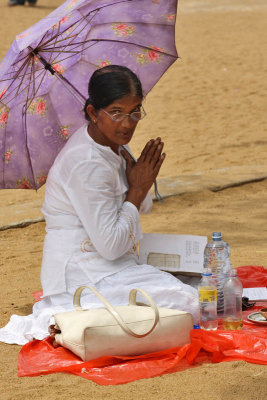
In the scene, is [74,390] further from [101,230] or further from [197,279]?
[197,279]

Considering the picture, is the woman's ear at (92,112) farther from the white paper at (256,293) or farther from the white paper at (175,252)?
the white paper at (256,293)

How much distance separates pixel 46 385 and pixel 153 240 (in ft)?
4.48

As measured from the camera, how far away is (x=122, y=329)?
3.98 meters

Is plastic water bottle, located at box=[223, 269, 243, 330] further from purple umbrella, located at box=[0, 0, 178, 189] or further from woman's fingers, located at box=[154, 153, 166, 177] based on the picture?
purple umbrella, located at box=[0, 0, 178, 189]

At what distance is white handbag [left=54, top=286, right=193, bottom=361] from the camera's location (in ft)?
13.0

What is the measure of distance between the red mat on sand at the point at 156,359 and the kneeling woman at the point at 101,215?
1.05 ft

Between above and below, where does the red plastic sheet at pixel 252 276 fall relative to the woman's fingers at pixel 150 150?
below

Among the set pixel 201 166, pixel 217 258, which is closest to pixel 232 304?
pixel 217 258

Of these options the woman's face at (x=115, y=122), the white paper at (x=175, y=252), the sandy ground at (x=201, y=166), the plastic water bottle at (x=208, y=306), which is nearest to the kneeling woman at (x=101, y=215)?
the woman's face at (x=115, y=122)

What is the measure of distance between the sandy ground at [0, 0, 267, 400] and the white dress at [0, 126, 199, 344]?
1.34 ft

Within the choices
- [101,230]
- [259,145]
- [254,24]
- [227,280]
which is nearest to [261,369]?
[227,280]

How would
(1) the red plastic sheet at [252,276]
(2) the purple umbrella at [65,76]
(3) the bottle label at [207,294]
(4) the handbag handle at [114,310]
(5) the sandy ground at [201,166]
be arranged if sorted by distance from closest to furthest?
(5) the sandy ground at [201,166] < (4) the handbag handle at [114,310] < (3) the bottle label at [207,294] < (2) the purple umbrella at [65,76] < (1) the red plastic sheet at [252,276]

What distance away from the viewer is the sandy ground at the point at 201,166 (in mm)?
3773

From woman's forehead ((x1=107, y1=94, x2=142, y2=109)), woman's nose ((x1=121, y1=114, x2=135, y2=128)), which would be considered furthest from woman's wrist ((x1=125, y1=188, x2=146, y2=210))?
woman's forehead ((x1=107, y1=94, x2=142, y2=109))
